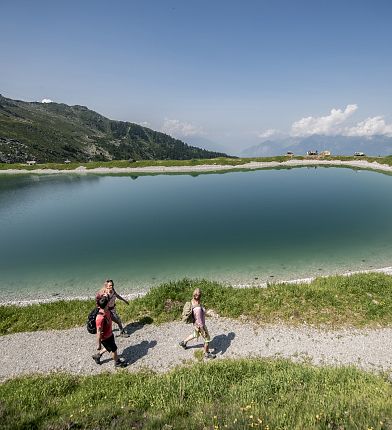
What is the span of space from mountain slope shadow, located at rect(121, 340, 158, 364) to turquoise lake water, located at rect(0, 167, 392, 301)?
8.98 metres

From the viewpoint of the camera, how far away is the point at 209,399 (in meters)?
10.2

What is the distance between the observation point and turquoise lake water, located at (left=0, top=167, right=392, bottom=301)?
2659 cm

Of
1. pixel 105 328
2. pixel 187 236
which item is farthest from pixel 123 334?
pixel 187 236

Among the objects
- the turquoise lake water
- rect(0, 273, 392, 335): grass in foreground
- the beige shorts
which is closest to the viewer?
the beige shorts

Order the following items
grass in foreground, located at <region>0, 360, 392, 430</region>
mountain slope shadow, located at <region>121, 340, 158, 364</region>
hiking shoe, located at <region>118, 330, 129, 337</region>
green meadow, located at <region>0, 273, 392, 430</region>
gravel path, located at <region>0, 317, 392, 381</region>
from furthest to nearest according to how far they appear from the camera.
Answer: hiking shoe, located at <region>118, 330, 129, 337</region>
mountain slope shadow, located at <region>121, 340, 158, 364</region>
gravel path, located at <region>0, 317, 392, 381</region>
green meadow, located at <region>0, 273, 392, 430</region>
grass in foreground, located at <region>0, 360, 392, 430</region>

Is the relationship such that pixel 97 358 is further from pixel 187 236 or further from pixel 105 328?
pixel 187 236

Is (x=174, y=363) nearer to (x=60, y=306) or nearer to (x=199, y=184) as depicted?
(x=60, y=306)

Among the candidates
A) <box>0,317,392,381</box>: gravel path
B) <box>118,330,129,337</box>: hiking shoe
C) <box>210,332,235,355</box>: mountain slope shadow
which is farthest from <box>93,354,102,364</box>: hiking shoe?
<box>210,332,235,355</box>: mountain slope shadow

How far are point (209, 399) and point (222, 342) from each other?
545 cm

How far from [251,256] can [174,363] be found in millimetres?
16669

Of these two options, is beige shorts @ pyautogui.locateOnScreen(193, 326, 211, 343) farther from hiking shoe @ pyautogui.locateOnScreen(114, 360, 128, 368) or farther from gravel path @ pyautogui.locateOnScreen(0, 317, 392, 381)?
hiking shoe @ pyautogui.locateOnScreen(114, 360, 128, 368)

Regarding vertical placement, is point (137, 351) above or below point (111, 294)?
below

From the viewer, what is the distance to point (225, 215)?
1845 inches

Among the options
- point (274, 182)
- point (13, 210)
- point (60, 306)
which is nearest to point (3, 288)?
point (60, 306)
